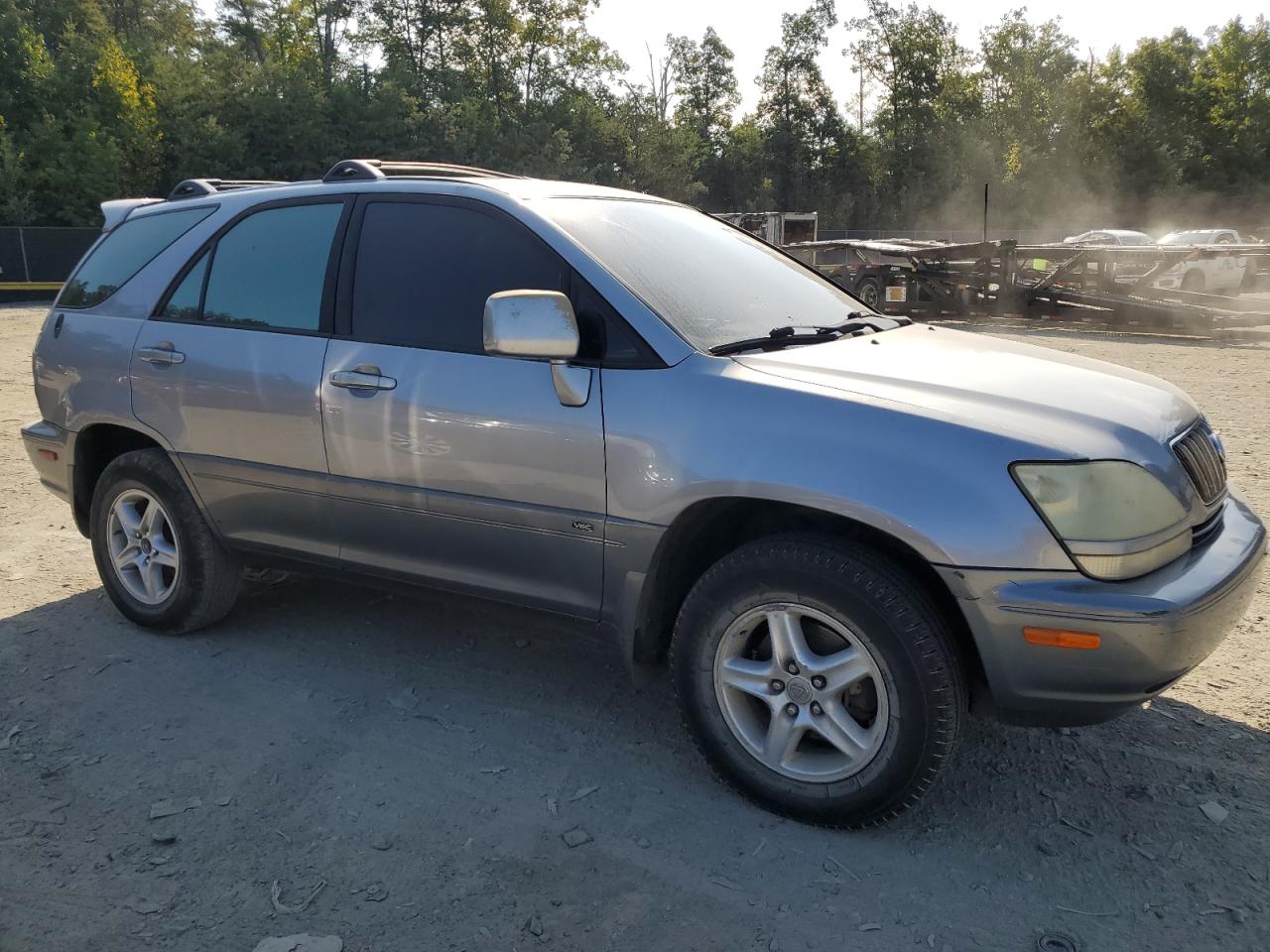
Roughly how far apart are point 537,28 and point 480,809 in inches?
2286

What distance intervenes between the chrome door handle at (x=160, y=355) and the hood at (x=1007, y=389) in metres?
2.41

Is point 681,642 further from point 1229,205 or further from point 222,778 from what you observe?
point 1229,205

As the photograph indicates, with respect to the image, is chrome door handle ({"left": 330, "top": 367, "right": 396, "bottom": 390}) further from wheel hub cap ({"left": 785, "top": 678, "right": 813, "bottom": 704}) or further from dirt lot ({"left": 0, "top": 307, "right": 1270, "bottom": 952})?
wheel hub cap ({"left": 785, "top": 678, "right": 813, "bottom": 704})

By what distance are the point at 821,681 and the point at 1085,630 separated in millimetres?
720

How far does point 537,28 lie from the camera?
55.3m

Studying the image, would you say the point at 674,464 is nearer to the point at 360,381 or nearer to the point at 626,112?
the point at 360,381

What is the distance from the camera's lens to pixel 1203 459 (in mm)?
3162

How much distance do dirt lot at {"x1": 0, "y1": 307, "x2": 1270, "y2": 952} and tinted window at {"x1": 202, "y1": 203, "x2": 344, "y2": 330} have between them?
132 cm

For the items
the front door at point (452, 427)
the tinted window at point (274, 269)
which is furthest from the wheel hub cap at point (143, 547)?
the front door at point (452, 427)

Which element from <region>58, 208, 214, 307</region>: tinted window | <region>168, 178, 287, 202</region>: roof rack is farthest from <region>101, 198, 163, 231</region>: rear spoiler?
<region>168, 178, 287, 202</region>: roof rack

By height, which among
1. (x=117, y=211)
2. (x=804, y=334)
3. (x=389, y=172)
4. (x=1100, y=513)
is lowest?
(x=1100, y=513)

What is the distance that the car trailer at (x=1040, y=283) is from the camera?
16.8 meters

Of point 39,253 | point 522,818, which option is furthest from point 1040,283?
point 39,253

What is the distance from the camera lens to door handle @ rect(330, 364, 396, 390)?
3.60 meters
